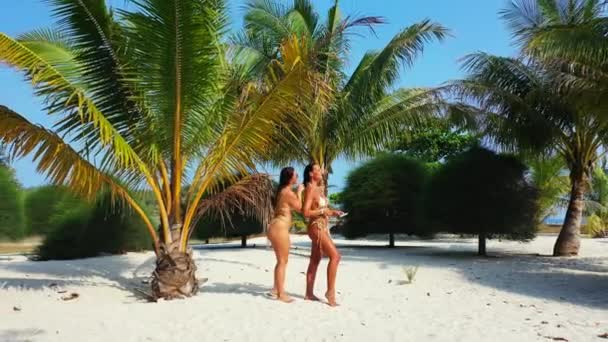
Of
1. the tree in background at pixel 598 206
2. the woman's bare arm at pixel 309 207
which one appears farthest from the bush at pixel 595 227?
the woman's bare arm at pixel 309 207

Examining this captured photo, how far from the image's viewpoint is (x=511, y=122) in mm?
16734

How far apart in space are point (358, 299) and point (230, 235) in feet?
41.0

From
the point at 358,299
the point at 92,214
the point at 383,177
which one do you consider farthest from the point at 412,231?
the point at 358,299

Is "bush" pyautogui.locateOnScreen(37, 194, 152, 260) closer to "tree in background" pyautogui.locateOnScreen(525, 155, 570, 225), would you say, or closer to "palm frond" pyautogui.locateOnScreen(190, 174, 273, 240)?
"palm frond" pyautogui.locateOnScreen(190, 174, 273, 240)

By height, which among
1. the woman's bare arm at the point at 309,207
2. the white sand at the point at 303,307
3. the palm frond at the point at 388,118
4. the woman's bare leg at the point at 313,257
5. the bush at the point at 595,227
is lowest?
the white sand at the point at 303,307

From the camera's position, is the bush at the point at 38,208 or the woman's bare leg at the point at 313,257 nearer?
the woman's bare leg at the point at 313,257

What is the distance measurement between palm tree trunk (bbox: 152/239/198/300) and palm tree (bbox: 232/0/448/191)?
7.25 meters

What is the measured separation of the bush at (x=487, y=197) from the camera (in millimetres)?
16219

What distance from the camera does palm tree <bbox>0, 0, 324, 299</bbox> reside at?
7984 mm

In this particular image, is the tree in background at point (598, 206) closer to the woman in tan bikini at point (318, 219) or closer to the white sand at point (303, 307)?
the white sand at point (303, 307)

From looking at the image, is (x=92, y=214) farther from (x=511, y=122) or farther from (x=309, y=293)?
(x=511, y=122)

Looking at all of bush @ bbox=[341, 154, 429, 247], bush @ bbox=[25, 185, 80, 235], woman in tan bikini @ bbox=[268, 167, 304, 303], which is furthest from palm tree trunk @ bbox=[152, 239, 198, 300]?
bush @ bbox=[25, 185, 80, 235]

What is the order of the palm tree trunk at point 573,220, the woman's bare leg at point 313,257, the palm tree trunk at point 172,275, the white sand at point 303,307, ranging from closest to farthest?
the white sand at point 303,307, the woman's bare leg at point 313,257, the palm tree trunk at point 172,275, the palm tree trunk at point 573,220

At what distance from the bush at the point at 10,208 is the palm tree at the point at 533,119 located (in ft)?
49.5
